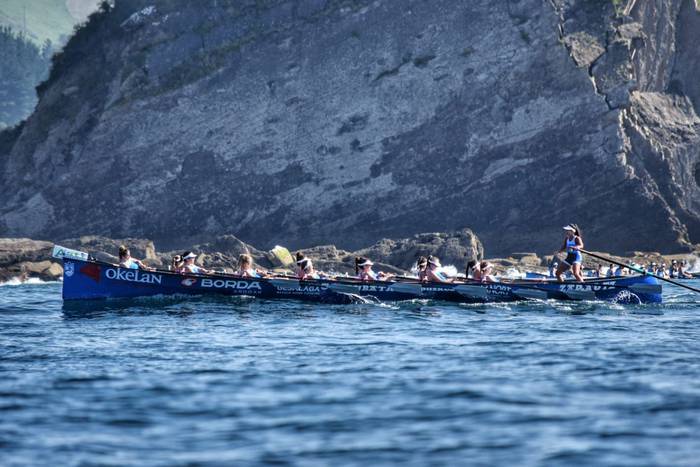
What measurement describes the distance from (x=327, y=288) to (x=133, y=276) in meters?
5.91

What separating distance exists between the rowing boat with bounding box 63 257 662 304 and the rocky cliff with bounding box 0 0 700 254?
27235 millimetres

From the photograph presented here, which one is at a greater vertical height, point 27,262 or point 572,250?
point 27,262

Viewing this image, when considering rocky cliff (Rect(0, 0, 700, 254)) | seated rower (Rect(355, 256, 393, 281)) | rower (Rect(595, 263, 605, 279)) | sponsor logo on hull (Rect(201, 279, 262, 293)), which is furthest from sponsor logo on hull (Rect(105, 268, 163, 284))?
rocky cliff (Rect(0, 0, 700, 254))

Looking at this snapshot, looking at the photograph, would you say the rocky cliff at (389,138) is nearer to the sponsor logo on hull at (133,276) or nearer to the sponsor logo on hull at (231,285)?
the sponsor logo on hull at (231,285)

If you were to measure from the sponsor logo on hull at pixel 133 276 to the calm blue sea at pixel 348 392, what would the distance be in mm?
4342

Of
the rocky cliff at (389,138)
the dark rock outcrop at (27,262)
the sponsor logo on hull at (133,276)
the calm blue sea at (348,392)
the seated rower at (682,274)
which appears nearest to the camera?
the calm blue sea at (348,392)

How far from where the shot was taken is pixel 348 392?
1672 cm

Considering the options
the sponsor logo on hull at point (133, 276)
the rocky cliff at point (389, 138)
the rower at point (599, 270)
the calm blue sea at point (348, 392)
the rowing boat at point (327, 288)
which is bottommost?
the calm blue sea at point (348, 392)

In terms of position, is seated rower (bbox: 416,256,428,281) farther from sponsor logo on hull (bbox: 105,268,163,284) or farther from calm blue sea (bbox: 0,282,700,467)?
sponsor logo on hull (bbox: 105,268,163,284)

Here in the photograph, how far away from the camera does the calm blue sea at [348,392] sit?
→ 13.3 m

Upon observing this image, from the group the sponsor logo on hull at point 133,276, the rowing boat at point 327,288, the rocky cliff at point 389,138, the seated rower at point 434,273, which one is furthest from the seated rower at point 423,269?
the rocky cliff at point 389,138

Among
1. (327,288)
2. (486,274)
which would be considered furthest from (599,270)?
(327,288)

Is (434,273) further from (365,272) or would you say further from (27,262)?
(27,262)

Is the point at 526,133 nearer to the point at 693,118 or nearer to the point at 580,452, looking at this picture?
the point at 693,118
